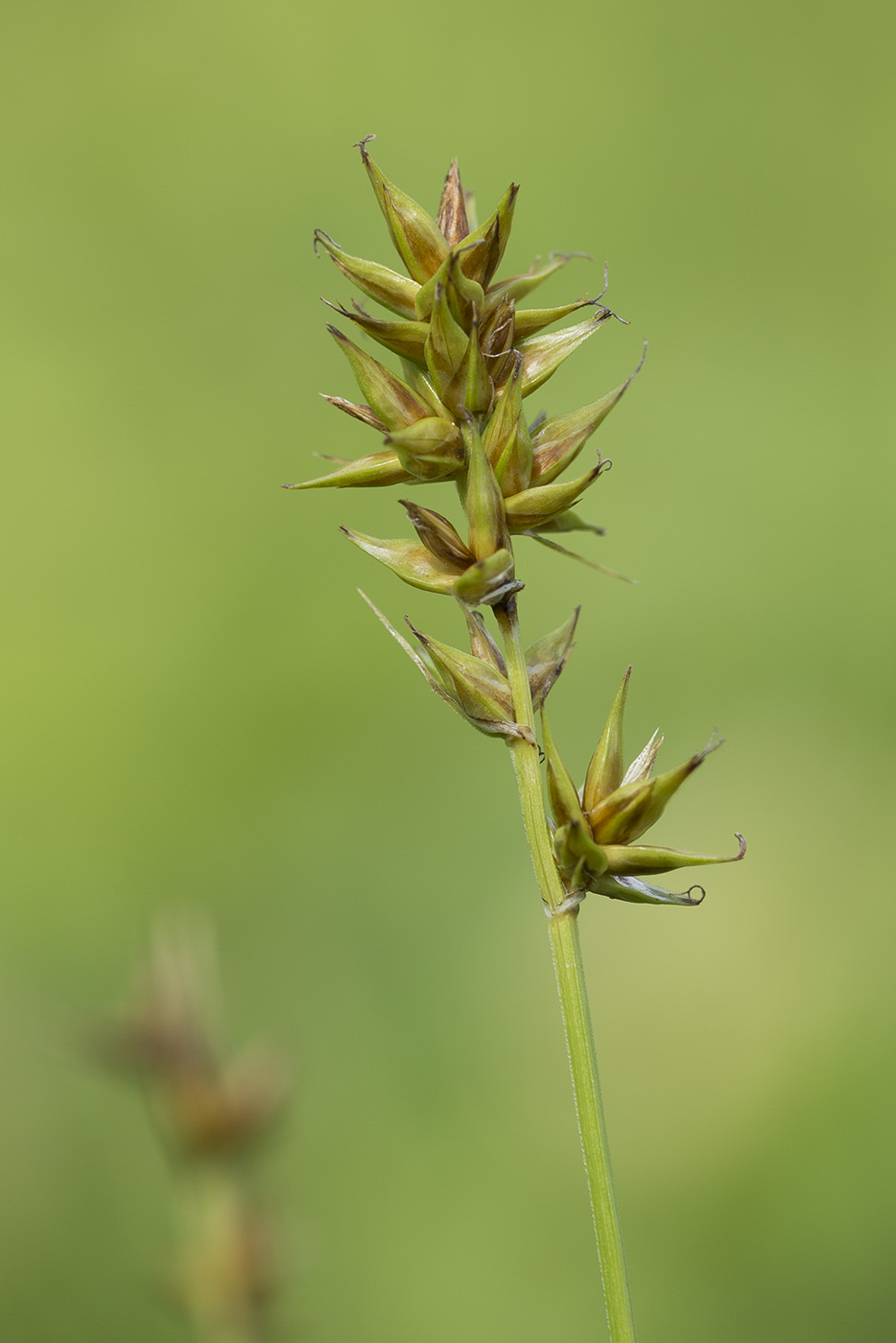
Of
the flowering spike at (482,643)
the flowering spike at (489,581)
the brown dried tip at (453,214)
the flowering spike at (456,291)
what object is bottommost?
the flowering spike at (482,643)

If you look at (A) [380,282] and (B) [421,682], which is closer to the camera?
(A) [380,282]

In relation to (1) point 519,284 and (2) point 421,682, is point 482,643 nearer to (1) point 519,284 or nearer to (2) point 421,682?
(1) point 519,284

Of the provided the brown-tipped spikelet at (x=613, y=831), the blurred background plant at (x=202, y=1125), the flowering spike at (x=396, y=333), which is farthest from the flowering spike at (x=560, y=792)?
the blurred background plant at (x=202, y=1125)

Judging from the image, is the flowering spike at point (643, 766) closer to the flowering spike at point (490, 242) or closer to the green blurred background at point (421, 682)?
the flowering spike at point (490, 242)

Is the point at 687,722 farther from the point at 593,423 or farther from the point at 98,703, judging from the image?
the point at 593,423

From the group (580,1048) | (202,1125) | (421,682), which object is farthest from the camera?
(421,682)

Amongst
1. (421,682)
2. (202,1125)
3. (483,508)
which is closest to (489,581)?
(483,508)

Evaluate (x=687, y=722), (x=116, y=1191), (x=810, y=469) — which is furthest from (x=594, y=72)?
(x=116, y=1191)
